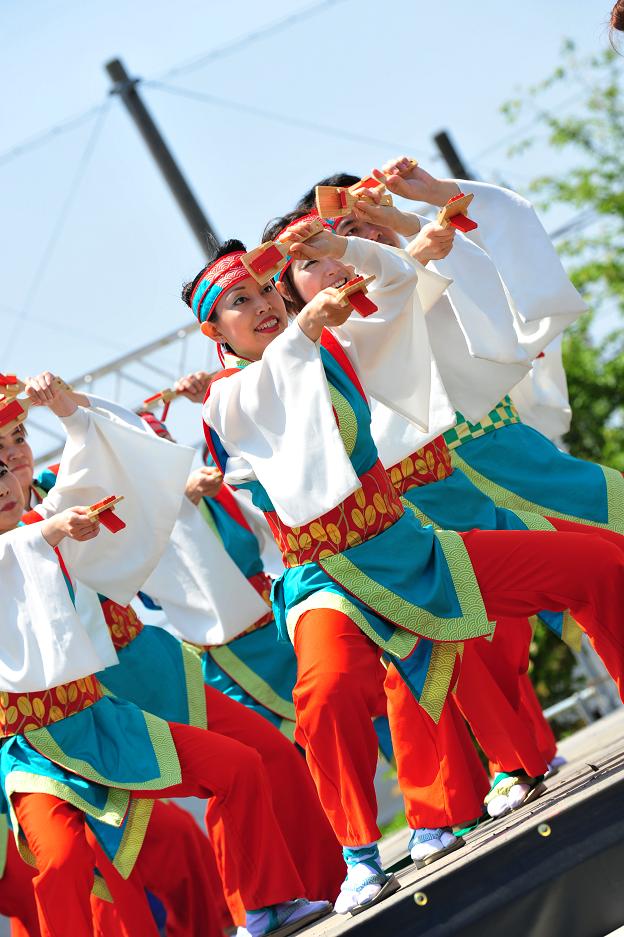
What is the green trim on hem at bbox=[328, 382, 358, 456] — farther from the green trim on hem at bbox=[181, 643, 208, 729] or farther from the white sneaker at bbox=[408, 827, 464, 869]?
the green trim on hem at bbox=[181, 643, 208, 729]

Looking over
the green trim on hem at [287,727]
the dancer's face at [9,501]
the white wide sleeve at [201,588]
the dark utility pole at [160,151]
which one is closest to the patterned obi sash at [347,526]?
the dancer's face at [9,501]

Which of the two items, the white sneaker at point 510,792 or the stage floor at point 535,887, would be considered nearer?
the stage floor at point 535,887

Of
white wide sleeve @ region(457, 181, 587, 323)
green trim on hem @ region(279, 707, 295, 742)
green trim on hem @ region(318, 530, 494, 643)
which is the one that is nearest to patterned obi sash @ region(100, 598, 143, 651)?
green trim on hem @ region(279, 707, 295, 742)

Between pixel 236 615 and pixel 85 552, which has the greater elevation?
pixel 85 552

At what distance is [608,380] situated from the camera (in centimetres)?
1284

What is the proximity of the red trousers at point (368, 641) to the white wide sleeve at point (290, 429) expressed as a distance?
29 centimetres

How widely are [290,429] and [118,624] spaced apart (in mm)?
1322

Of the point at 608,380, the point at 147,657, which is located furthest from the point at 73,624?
the point at 608,380

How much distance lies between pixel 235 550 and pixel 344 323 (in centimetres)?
163

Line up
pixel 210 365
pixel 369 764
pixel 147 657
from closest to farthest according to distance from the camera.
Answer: pixel 369 764, pixel 147 657, pixel 210 365

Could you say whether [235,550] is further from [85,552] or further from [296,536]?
[296,536]

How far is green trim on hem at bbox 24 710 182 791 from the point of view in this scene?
3.36 metres

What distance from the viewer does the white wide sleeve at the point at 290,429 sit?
2986mm

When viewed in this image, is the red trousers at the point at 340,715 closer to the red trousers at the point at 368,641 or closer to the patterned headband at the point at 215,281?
the red trousers at the point at 368,641
